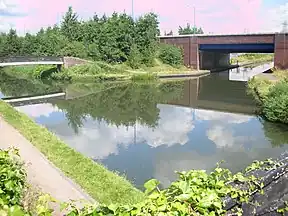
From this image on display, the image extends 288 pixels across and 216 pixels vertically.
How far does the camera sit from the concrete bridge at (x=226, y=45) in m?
37.0

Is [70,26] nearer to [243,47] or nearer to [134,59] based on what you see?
[134,59]

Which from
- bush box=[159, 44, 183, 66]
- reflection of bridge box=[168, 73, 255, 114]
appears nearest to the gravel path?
reflection of bridge box=[168, 73, 255, 114]

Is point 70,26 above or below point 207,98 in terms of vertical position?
above

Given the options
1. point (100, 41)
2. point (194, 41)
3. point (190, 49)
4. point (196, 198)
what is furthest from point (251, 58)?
point (196, 198)

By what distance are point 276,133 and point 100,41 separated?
32337mm

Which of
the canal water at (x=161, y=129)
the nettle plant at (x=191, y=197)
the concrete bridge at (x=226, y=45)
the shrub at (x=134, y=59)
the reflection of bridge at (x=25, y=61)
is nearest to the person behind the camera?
the nettle plant at (x=191, y=197)

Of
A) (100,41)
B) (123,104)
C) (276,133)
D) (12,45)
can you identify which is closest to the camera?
(276,133)

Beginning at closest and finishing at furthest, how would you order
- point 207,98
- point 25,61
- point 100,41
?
1. point 207,98
2. point 25,61
3. point 100,41

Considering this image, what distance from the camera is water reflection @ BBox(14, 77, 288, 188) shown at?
11.6m

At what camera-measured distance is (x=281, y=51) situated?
3678 cm

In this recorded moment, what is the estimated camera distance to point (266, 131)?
1519cm

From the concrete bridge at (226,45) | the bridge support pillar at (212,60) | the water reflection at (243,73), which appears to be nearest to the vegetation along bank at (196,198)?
the concrete bridge at (226,45)

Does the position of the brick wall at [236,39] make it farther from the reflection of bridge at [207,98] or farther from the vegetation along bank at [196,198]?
the vegetation along bank at [196,198]

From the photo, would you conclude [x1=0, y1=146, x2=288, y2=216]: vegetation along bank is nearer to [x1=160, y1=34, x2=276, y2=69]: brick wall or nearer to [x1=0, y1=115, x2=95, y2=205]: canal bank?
[x1=0, y1=115, x2=95, y2=205]: canal bank
